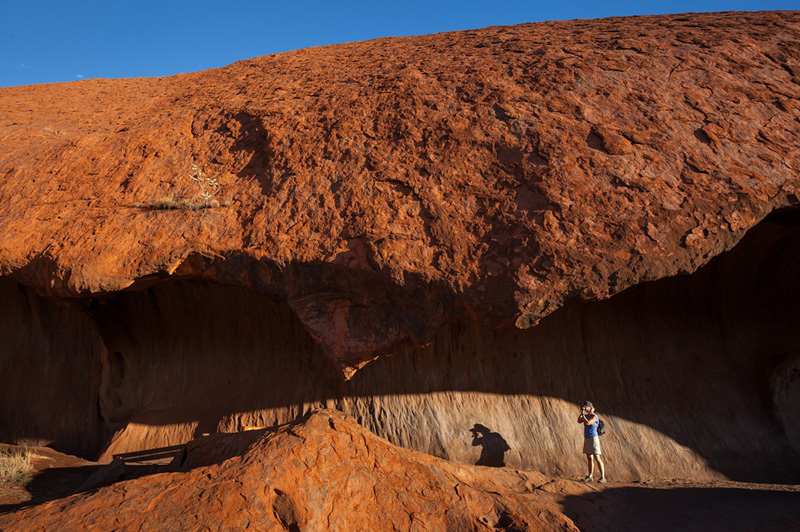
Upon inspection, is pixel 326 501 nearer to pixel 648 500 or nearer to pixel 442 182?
pixel 442 182

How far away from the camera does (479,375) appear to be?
655cm

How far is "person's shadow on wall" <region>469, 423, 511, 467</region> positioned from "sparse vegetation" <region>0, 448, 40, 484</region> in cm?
455

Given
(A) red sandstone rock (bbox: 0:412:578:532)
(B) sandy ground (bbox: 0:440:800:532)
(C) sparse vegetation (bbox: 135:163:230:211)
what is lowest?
(B) sandy ground (bbox: 0:440:800:532)

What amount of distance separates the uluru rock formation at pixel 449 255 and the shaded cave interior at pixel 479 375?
0.09ft

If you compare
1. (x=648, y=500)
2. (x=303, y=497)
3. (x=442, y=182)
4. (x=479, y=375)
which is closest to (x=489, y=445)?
(x=479, y=375)

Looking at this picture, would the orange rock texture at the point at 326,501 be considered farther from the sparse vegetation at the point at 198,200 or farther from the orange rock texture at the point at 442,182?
the sparse vegetation at the point at 198,200

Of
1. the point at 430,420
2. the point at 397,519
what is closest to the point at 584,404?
the point at 430,420

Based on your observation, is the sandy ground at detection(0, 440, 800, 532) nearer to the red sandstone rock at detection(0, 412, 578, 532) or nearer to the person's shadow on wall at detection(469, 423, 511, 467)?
the person's shadow on wall at detection(469, 423, 511, 467)

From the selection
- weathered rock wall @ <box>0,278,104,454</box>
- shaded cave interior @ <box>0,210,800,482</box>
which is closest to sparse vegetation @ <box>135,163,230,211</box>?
shaded cave interior @ <box>0,210,800,482</box>

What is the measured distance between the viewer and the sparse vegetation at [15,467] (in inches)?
234

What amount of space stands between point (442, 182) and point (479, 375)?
2.19 m

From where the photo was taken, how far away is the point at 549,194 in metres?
5.42

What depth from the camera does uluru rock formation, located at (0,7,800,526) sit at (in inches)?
209

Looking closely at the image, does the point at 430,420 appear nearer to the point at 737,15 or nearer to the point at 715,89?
the point at 715,89
